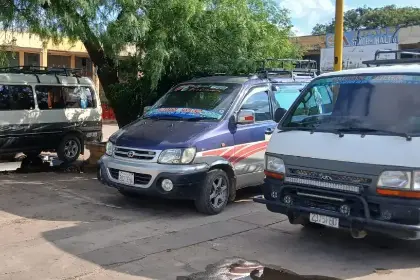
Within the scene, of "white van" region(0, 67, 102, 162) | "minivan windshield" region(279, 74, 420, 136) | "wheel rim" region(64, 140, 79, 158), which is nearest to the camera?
"minivan windshield" region(279, 74, 420, 136)

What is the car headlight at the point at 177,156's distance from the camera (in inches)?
271

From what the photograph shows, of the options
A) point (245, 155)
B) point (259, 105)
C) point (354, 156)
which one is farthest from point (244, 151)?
point (354, 156)

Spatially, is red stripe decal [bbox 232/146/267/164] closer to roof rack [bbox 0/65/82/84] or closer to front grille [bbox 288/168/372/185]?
front grille [bbox 288/168/372/185]

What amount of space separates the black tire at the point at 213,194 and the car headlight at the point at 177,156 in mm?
394

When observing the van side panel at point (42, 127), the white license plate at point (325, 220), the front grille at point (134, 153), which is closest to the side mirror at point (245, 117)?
the front grille at point (134, 153)

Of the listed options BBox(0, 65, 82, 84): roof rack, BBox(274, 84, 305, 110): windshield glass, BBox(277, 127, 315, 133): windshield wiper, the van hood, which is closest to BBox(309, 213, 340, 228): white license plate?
BBox(277, 127, 315, 133): windshield wiper

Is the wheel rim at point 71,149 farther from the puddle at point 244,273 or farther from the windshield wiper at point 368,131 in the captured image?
the windshield wiper at point 368,131

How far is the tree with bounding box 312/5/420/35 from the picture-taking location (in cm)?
5298

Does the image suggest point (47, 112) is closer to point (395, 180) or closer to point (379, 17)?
point (395, 180)

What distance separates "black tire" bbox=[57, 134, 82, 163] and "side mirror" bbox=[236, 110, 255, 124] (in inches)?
242

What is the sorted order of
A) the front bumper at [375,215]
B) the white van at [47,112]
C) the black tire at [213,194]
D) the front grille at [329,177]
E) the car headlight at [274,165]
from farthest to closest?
1. the white van at [47,112]
2. the black tire at [213,194]
3. the car headlight at [274,165]
4. the front grille at [329,177]
5. the front bumper at [375,215]

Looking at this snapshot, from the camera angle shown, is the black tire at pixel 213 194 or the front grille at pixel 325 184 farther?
the black tire at pixel 213 194

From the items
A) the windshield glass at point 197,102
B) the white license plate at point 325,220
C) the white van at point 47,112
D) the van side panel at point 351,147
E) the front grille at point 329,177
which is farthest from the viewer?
the white van at point 47,112

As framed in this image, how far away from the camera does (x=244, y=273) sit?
16.6 feet
